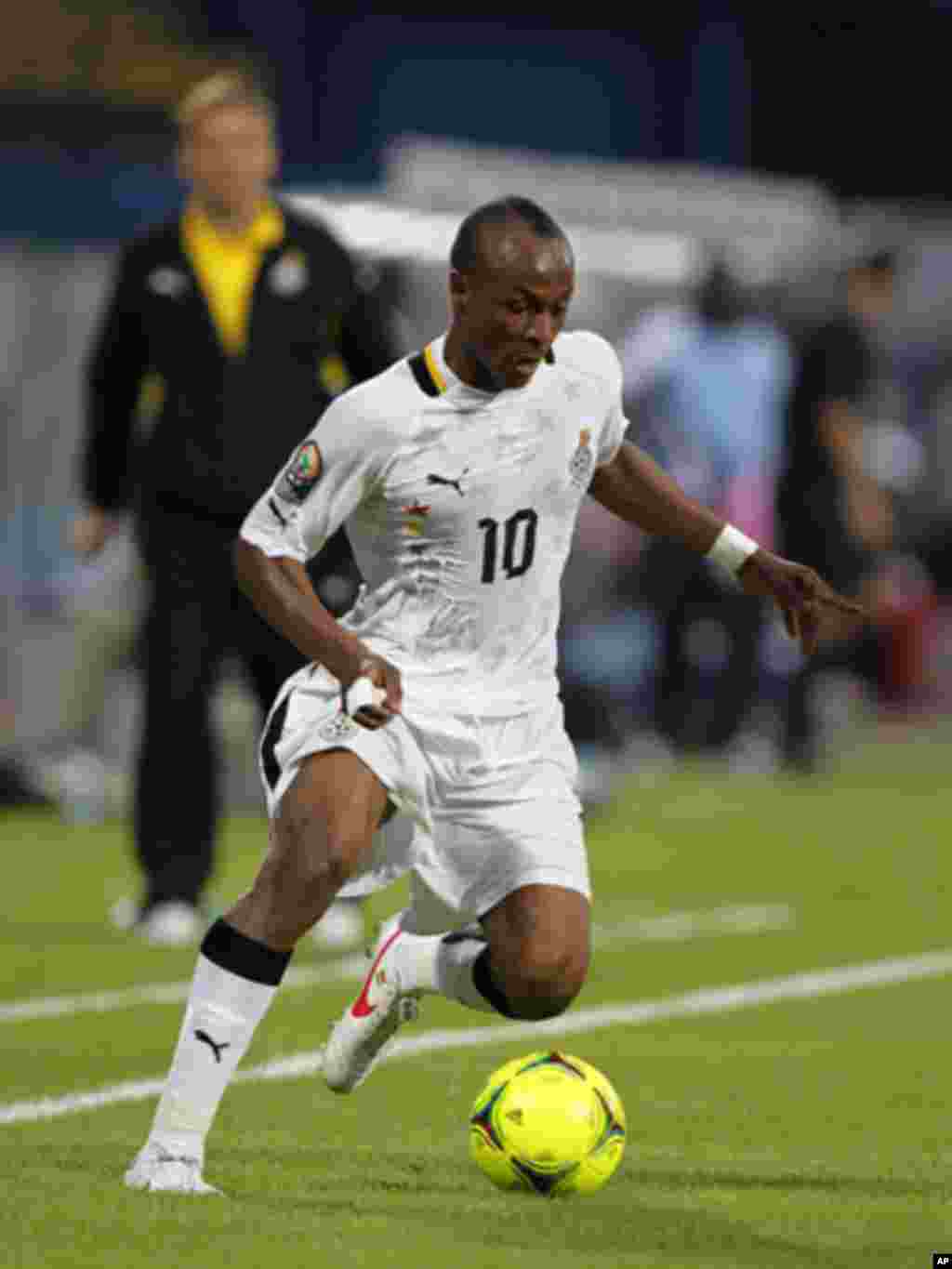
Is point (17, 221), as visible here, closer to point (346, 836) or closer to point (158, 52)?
point (158, 52)

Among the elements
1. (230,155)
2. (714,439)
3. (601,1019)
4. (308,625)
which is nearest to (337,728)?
(308,625)

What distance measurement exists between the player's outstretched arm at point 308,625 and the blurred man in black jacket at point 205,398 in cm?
374

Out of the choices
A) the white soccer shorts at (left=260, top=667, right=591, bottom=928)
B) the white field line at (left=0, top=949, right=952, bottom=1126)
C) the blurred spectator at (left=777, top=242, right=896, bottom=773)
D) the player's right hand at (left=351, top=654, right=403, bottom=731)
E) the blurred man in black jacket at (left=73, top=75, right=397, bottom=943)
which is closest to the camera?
the player's right hand at (left=351, top=654, right=403, bottom=731)

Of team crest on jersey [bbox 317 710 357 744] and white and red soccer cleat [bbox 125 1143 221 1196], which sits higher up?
team crest on jersey [bbox 317 710 357 744]

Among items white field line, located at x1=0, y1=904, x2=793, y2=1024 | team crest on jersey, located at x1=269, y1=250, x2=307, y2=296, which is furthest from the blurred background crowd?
white field line, located at x1=0, y1=904, x2=793, y2=1024

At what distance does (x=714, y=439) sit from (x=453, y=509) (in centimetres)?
1123

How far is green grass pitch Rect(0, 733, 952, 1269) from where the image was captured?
583 cm

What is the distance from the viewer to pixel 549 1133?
6.34m

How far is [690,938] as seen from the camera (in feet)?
36.9

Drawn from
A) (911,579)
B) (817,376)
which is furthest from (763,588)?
(911,579)

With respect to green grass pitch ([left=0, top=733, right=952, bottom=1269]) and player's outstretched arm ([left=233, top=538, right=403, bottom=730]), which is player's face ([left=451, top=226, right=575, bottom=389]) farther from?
green grass pitch ([left=0, top=733, right=952, bottom=1269])

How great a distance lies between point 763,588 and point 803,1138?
1200mm

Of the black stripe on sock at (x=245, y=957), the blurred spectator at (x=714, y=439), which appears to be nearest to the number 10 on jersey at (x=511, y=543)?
the black stripe on sock at (x=245, y=957)

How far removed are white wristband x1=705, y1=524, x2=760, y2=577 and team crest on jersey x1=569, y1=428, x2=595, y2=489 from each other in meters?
0.40
